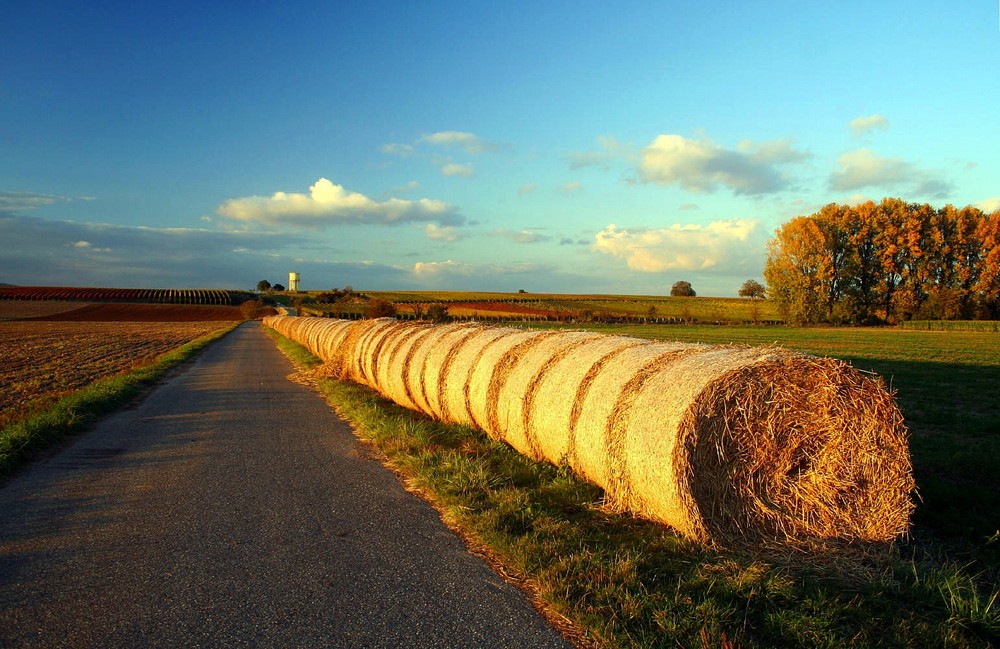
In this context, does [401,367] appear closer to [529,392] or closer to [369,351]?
→ [369,351]

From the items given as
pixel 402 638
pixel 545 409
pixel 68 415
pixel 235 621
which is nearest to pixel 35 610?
pixel 235 621

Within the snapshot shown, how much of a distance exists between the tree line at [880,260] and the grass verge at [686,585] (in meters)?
61.0

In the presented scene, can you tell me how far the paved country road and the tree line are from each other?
201ft

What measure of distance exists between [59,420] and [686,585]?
9412 mm

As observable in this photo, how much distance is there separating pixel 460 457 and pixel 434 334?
4.50 m

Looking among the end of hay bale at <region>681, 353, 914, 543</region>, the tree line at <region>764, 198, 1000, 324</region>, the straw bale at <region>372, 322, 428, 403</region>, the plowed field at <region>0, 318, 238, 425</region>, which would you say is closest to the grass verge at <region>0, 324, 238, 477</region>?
the plowed field at <region>0, 318, 238, 425</region>

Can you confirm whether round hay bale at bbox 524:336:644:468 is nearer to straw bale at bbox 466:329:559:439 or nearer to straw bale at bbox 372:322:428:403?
straw bale at bbox 466:329:559:439

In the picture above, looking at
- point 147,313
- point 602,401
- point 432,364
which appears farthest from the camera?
point 147,313

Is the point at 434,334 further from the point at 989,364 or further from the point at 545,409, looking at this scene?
the point at 989,364

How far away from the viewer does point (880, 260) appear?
60312 mm

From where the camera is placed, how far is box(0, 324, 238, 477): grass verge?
292 inches

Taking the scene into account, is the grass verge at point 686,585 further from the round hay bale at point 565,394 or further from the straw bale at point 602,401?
the round hay bale at point 565,394

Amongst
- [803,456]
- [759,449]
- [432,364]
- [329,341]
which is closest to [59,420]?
→ [432,364]

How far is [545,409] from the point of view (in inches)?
267
